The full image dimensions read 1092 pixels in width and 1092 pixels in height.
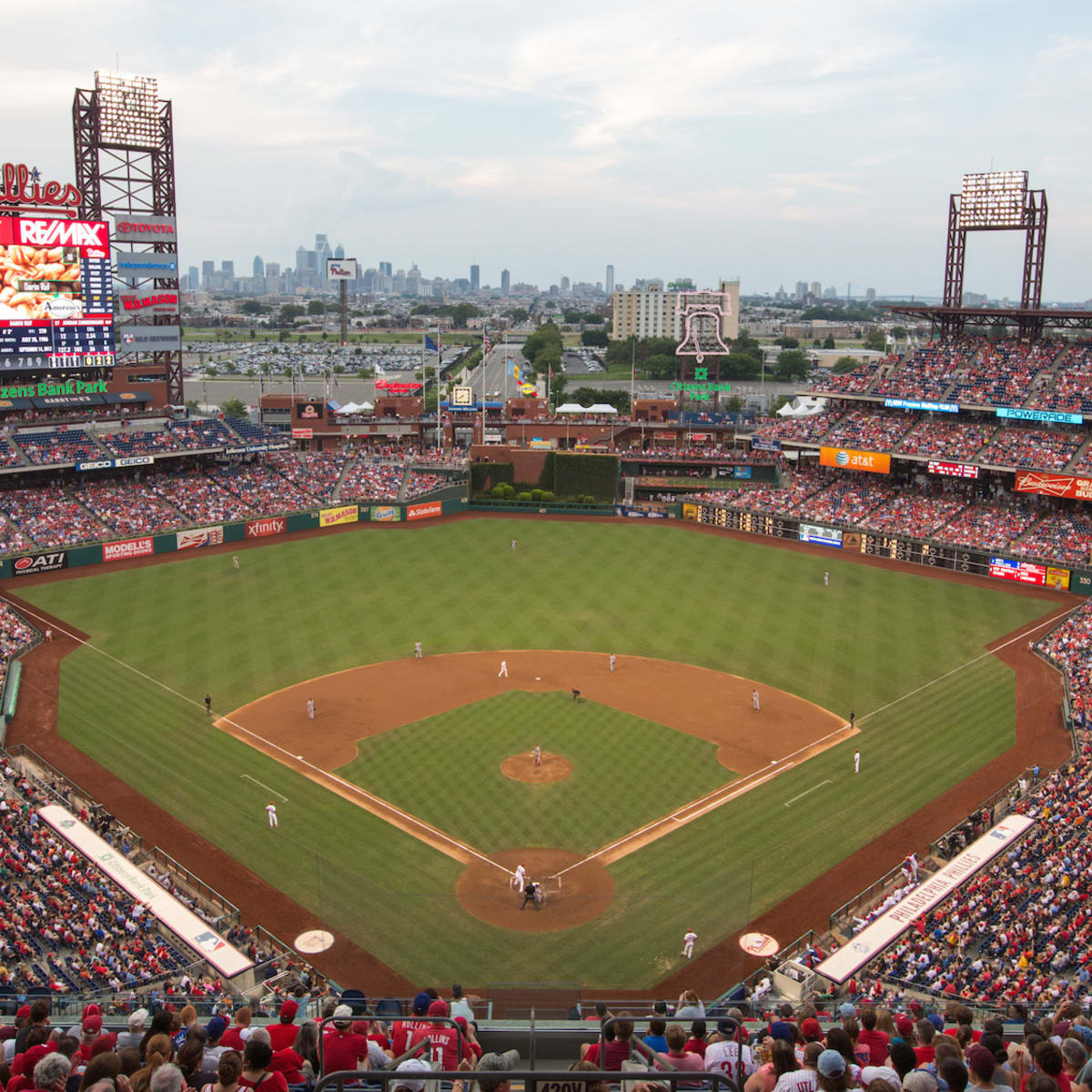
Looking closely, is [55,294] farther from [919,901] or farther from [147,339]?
[919,901]

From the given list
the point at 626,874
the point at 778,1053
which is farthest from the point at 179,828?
the point at 778,1053

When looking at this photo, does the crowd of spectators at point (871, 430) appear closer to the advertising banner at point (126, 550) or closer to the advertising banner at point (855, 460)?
the advertising banner at point (855, 460)

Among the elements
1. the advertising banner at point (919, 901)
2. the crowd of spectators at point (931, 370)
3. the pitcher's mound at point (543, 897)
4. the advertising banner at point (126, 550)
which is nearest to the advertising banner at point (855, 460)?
the crowd of spectators at point (931, 370)

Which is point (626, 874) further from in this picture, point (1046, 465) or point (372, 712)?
point (1046, 465)

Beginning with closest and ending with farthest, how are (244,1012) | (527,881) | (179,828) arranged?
(244,1012) < (527,881) < (179,828)

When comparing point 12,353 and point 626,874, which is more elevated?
point 12,353

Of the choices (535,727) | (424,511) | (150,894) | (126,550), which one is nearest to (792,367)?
(424,511)

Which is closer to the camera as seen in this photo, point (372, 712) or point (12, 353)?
point (372, 712)

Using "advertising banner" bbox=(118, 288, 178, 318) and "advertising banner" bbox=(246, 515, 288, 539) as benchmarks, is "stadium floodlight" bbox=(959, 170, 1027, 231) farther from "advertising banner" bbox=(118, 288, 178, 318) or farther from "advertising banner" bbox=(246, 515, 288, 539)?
"advertising banner" bbox=(118, 288, 178, 318)
